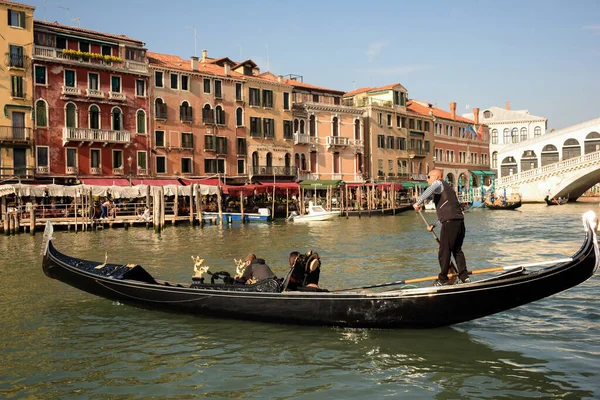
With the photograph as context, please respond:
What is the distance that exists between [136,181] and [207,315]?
22367 millimetres

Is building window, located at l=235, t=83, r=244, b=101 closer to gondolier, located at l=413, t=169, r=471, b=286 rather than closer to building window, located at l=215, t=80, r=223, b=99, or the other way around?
building window, located at l=215, t=80, r=223, b=99

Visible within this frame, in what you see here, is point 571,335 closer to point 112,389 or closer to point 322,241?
point 112,389

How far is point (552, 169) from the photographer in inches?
1767

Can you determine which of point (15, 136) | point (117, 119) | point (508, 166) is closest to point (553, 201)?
point (508, 166)

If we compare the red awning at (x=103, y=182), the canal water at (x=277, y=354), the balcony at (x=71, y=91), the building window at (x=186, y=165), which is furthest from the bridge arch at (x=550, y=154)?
the canal water at (x=277, y=354)

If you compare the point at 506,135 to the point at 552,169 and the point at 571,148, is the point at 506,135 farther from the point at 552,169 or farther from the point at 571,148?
the point at 552,169

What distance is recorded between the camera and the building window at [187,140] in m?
32.7

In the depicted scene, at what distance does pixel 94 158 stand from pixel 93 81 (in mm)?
3723

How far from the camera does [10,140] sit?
26109 millimetres

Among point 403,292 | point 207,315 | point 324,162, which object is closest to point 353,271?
point 207,315

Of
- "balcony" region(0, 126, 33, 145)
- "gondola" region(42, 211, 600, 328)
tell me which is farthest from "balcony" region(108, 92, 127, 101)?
"gondola" region(42, 211, 600, 328)

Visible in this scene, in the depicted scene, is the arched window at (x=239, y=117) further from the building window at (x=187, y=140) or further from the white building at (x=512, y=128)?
the white building at (x=512, y=128)

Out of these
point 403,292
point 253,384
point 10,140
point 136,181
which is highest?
point 10,140

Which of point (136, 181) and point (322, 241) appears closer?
point (322, 241)
